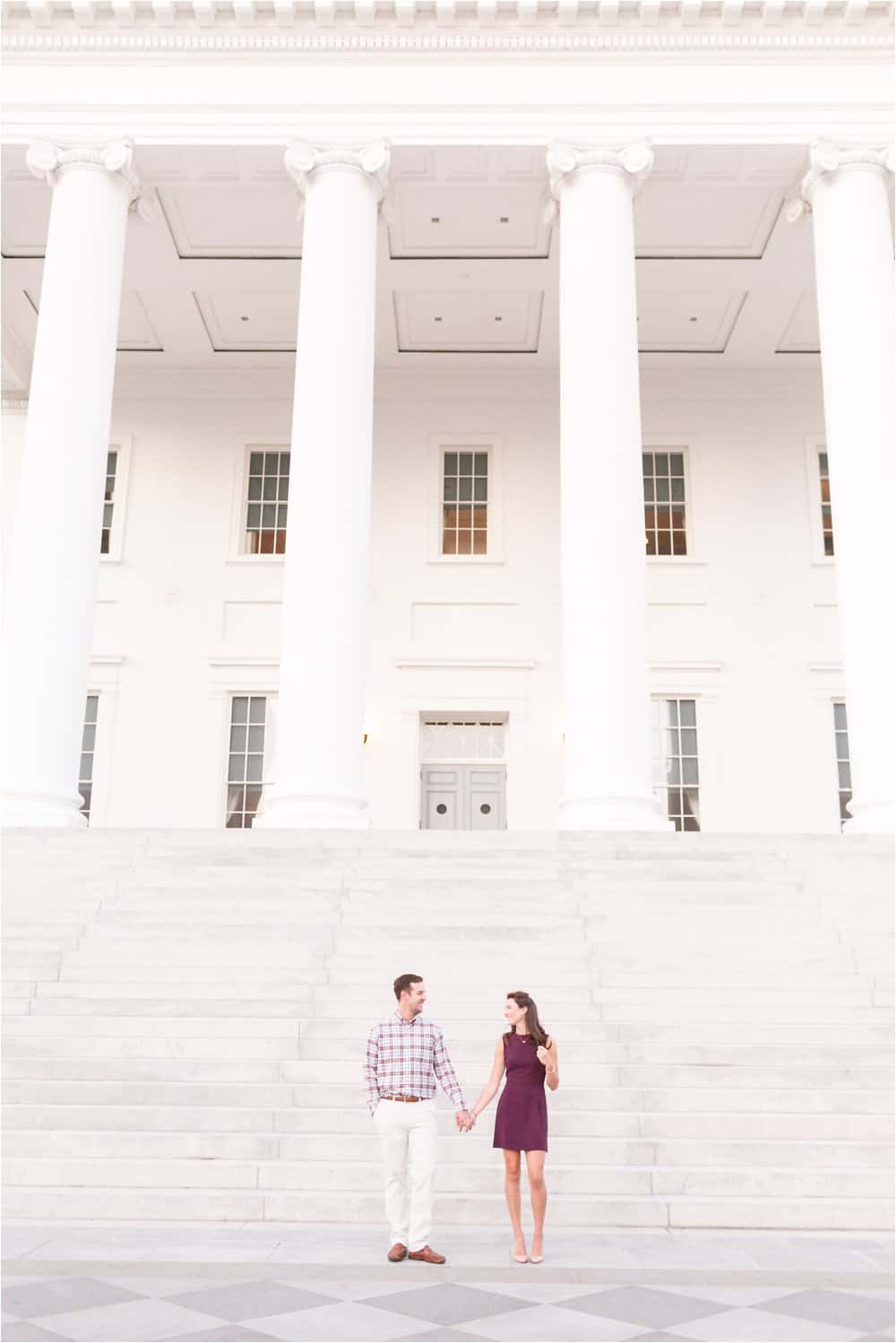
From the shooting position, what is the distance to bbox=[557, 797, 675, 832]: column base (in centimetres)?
1552

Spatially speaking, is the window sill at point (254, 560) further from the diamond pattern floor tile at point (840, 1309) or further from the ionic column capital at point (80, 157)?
the diamond pattern floor tile at point (840, 1309)

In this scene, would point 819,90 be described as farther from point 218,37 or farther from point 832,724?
point 832,724

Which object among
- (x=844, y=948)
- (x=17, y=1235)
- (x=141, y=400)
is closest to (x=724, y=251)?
(x=141, y=400)

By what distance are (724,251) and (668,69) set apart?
387 cm

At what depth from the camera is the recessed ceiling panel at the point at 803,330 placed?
23.7m

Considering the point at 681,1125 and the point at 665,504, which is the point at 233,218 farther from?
the point at 681,1125

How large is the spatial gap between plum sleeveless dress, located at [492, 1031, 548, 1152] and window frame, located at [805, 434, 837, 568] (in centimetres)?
1983

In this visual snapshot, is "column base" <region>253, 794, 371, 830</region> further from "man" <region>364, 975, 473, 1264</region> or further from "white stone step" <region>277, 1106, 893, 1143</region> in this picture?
"man" <region>364, 975, 473, 1264</region>

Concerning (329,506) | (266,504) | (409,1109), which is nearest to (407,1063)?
(409,1109)

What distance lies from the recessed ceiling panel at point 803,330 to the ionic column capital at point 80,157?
13205mm

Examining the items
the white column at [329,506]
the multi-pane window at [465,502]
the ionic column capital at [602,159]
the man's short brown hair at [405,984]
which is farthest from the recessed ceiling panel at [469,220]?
the man's short brown hair at [405,984]

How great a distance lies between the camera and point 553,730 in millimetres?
23984

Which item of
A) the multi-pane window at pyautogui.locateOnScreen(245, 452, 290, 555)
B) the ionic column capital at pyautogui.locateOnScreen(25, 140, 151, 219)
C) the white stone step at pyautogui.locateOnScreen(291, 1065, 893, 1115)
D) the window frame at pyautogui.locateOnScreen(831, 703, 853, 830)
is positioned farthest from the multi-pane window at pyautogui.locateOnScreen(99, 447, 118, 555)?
the white stone step at pyautogui.locateOnScreen(291, 1065, 893, 1115)

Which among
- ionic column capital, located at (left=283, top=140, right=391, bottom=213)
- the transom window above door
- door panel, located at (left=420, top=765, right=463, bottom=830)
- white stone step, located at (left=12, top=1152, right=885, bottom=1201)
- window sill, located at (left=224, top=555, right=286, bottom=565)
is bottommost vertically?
white stone step, located at (left=12, top=1152, right=885, bottom=1201)
